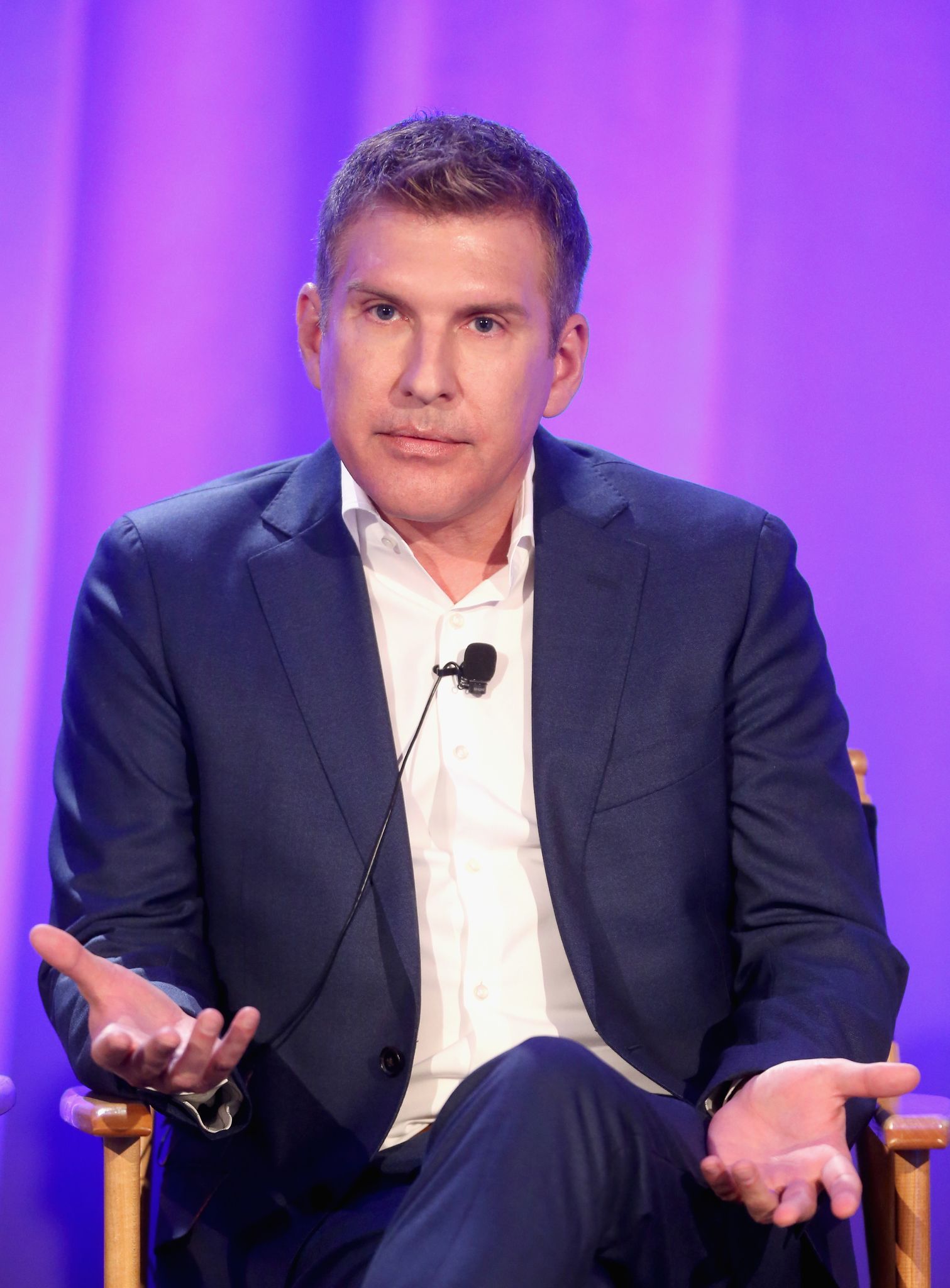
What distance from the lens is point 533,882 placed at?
6.68ft

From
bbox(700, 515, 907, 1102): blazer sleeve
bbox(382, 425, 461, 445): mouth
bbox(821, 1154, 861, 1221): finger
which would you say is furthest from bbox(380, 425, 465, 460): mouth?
bbox(821, 1154, 861, 1221): finger

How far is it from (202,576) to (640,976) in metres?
0.80

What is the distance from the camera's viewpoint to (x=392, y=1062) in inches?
75.7

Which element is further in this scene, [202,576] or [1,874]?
[1,874]

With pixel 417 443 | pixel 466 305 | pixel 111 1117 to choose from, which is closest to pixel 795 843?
pixel 417 443

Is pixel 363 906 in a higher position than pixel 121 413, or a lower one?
lower

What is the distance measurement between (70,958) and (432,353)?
87 centimetres

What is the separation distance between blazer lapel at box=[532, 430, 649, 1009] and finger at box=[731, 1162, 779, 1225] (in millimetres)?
458

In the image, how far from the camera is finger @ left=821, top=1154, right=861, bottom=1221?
1.45 metres

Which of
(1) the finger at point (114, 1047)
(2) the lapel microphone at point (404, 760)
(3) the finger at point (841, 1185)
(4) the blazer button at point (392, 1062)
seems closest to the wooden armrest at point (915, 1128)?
(3) the finger at point (841, 1185)

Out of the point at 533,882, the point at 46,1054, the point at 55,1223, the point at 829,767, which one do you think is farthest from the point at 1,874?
the point at 829,767

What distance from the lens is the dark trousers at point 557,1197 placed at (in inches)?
54.6

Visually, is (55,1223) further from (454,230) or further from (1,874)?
(454,230)

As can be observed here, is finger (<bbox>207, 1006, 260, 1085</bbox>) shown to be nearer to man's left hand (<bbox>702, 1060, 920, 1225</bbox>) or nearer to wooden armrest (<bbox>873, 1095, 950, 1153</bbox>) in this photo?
man's left hand (<bbox>702, 1060, 920, 1225</bbox>)
